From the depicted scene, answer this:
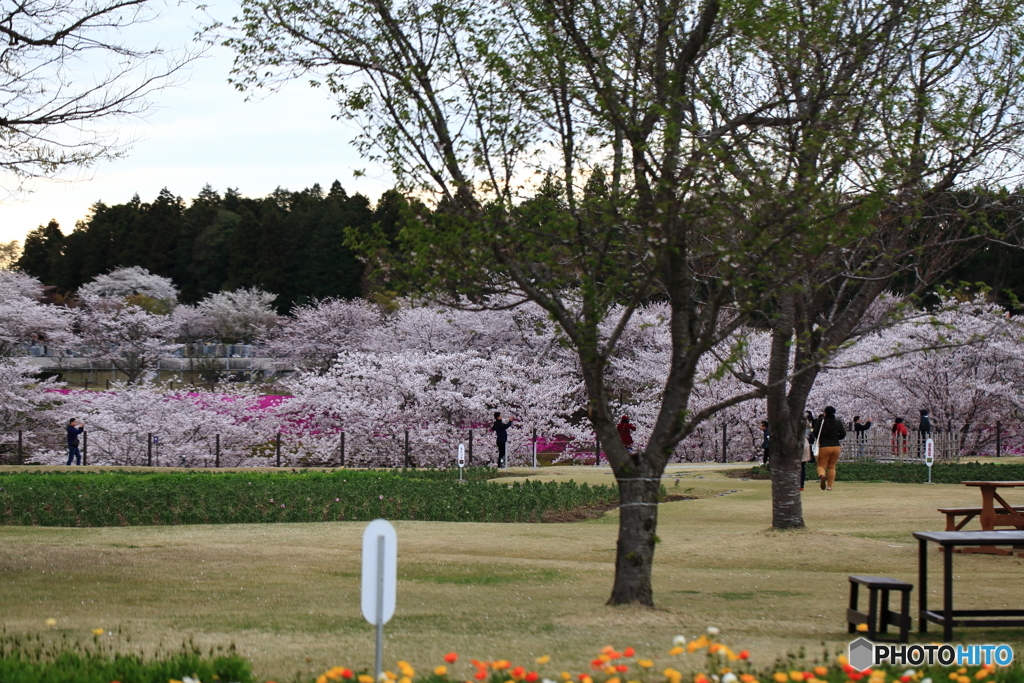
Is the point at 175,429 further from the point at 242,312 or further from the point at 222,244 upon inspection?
the point at 222,244

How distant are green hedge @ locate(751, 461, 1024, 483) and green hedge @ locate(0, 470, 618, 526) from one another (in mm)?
7929

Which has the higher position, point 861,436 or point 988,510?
point 861,436

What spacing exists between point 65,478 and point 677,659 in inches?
656

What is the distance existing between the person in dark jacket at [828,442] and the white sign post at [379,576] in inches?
601

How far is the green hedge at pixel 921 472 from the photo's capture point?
23016 mm

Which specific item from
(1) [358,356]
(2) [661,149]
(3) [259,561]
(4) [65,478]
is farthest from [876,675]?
(1) [358,356]

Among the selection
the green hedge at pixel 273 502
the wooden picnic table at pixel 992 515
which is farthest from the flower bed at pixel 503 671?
the green hedge at pixel 273 502

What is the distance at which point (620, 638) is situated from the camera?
751cm

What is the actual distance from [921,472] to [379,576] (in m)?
21.5

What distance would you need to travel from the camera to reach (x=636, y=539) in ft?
28.2

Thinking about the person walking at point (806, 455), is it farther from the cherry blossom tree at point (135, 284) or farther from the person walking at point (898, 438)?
the cherry blossom tree at point (135, 284)

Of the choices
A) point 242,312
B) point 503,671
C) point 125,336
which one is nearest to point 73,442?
point 503,671

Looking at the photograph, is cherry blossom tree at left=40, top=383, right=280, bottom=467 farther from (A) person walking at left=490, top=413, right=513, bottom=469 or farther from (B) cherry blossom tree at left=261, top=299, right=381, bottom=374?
(B) cherry blossom tree at left=261, top=299, right=381, bottom=374

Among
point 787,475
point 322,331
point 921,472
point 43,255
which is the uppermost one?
point 43,255
